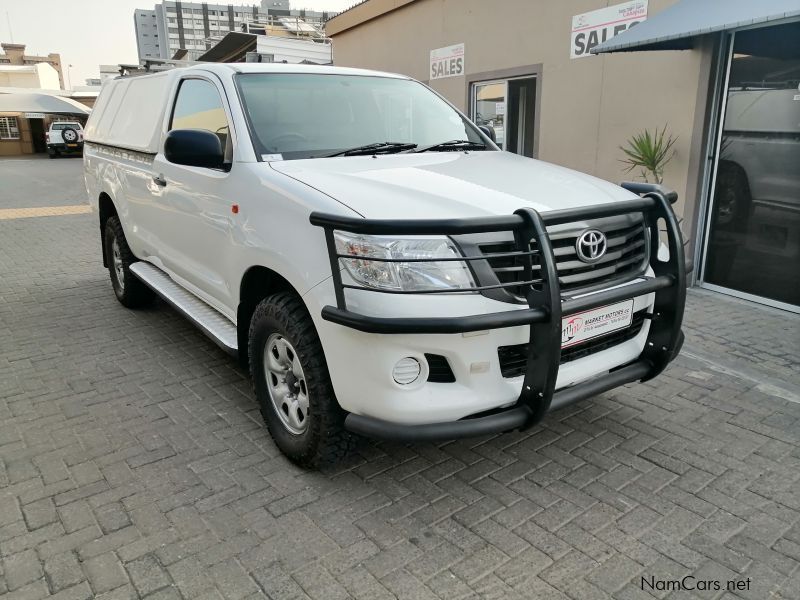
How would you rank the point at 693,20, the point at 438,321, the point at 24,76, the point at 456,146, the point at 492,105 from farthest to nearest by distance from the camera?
the point at 24,76 → the point at 492,105 → the point at 693,20 → the point at 456,146 → the point at 438,321

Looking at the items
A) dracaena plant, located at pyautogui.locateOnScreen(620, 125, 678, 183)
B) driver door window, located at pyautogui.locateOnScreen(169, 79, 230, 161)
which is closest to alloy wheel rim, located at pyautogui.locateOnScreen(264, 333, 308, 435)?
driver door window, located at pyautogui.locateOnScreen(169, 79, 230, 161)

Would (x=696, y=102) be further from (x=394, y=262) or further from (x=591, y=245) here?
(x=394, y=262)

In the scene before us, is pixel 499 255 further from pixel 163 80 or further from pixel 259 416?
pixel 163 80

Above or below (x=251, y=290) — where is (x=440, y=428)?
below

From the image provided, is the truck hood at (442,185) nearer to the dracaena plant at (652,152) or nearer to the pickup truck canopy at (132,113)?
the pickup truck canopy at (132,113)

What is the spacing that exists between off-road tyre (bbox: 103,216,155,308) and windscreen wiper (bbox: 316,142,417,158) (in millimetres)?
2957

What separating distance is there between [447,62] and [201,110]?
706 centimetres

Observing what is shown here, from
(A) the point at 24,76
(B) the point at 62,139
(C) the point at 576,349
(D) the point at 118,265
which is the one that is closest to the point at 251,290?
(C) the point at 576,349

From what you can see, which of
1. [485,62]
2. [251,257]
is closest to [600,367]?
[251,257]

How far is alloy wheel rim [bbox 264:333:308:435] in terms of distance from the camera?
305 cm

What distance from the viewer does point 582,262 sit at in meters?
2.81

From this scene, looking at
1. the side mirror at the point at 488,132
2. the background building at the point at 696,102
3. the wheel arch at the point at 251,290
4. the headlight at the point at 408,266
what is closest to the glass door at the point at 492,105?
the background building at the point at 696,102

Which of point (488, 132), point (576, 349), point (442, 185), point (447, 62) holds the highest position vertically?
point (447, 62)

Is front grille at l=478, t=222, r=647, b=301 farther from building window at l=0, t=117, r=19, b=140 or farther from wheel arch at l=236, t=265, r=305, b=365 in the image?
building window at l=0, t=117, r=19, b=140
